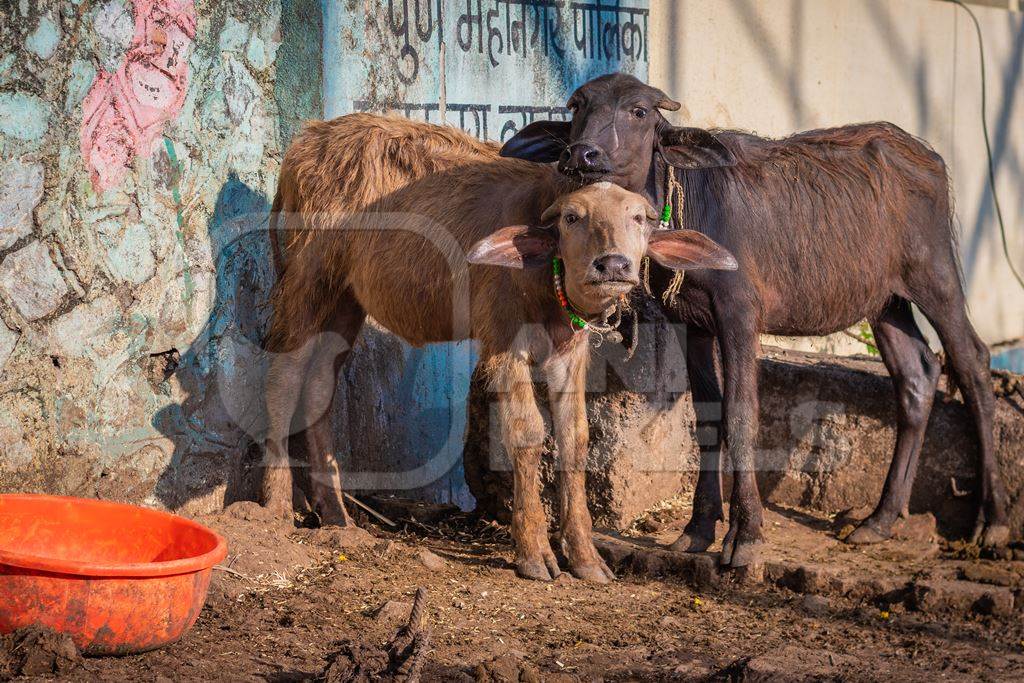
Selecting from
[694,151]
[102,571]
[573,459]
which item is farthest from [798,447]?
[102,571]

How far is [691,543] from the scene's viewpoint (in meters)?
5.84

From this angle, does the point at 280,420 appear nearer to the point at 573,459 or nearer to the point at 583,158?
the point at 573,459

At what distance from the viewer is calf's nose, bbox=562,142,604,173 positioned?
5.23 m

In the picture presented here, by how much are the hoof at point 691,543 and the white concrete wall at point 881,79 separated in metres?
3.14

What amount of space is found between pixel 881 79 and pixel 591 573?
19.8 feet

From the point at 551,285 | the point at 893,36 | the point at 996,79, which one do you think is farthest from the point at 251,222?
the point at 996,79

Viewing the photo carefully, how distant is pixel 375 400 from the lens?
6.57 m

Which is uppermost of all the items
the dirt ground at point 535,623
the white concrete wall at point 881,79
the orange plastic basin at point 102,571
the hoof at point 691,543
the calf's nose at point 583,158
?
the white concrete wall at point 881,79

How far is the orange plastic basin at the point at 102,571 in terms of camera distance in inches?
156

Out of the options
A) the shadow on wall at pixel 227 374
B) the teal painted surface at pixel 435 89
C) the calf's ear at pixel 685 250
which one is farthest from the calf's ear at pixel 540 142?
the shadow on wall at pixel 227 374

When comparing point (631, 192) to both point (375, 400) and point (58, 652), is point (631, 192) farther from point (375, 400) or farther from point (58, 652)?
point (58, 652)

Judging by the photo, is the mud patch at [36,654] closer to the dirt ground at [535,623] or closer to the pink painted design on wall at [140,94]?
the dirt ground at [535,623]

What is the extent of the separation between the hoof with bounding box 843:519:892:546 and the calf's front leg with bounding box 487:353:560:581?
164 cm

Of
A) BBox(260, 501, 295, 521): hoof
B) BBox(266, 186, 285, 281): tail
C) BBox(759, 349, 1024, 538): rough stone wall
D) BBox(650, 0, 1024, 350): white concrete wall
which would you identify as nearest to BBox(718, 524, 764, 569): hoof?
BBox(759, 349, 1024, 538): rough stone wall
